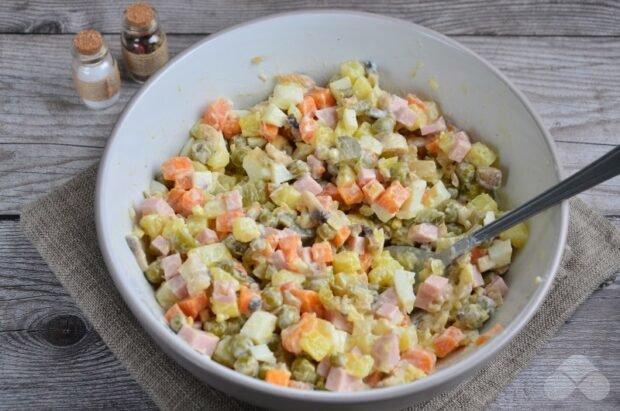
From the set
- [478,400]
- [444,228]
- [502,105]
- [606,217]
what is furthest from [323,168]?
[606,217]

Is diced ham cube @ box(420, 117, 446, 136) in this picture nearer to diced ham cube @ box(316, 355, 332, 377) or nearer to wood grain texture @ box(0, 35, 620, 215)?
wood grain texture @ box(0, 35, 620, 215)

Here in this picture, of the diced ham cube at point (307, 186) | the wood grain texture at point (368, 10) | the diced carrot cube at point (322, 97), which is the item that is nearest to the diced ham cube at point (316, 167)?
the diced ham cube at point (307, 186)

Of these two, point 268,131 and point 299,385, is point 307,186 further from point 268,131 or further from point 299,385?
point 299,385

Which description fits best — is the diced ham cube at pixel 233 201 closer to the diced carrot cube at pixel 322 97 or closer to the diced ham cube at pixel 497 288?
the diced carrot cube at pixel 322 97

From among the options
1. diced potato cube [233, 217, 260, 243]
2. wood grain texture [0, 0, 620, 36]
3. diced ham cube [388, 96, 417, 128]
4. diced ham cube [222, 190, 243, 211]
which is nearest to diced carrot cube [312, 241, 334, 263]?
diced potato cube [233, 217, 260, 243]

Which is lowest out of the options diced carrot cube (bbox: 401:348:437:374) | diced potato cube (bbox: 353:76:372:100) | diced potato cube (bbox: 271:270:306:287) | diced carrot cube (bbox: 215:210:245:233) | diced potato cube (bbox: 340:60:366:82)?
diced carrot cube (bbox: 401:348:437:374)

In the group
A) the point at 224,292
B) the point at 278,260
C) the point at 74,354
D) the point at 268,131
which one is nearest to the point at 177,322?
the point at 224,292

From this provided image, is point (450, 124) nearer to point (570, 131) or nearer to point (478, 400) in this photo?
point (570, 131)
